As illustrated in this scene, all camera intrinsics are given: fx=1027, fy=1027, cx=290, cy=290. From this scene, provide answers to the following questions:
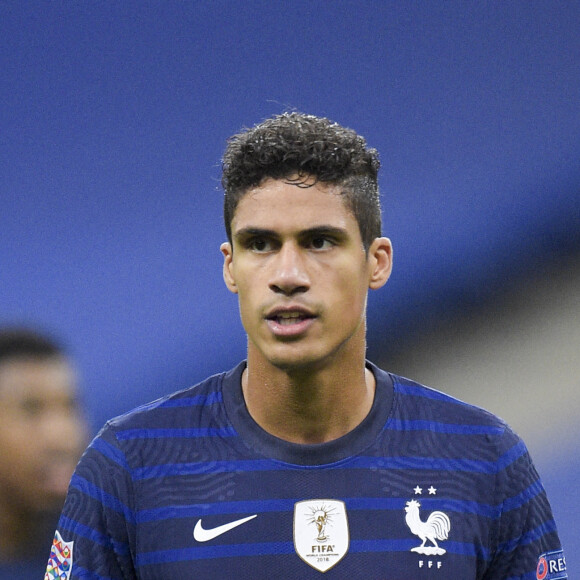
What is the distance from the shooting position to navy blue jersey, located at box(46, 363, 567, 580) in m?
2.69

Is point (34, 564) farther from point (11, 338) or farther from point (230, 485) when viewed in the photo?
point (230, 485)

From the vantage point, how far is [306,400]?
280 cm

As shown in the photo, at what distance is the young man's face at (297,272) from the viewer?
2.63 meters

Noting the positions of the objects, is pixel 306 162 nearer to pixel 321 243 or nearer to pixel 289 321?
pixel 321 243

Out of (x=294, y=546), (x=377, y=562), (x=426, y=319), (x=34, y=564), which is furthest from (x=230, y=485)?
(x=426, y=319)

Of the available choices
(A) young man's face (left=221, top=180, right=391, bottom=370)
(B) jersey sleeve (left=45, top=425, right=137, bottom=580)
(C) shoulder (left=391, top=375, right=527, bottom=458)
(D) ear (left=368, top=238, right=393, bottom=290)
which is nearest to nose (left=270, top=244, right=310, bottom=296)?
(A) young man's face (left=221, top=180, right=391, bottom=370)

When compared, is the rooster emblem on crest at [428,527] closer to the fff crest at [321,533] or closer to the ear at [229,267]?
the fff crest at [321,533]

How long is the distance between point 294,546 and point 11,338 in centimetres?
233

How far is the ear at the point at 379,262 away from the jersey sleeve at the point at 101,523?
86 centimetres

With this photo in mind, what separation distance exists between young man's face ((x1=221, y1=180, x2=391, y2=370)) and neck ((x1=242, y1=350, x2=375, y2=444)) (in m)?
0.05

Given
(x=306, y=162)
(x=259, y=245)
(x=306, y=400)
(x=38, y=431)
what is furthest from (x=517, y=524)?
(x=38, y=431)

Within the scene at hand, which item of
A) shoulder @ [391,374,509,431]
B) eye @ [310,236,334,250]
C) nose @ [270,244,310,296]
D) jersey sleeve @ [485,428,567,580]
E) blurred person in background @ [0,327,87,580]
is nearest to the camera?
nose @ [270,244,310,296]

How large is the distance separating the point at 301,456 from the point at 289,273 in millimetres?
524

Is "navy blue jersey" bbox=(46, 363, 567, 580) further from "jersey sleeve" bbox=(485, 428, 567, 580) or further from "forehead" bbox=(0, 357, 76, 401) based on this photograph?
"forehead" bbox=(0, 357, 76, 401)
